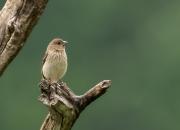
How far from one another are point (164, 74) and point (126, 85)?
5.07 feet

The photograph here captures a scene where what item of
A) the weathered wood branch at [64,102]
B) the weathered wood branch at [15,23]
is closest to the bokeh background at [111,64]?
the weathered wood branch at [15,23]

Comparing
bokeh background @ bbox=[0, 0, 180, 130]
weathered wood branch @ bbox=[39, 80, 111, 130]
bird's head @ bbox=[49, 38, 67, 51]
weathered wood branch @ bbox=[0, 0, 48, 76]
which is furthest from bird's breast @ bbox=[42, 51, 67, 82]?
bokeh background @ bbox=[0, 0, 180, 130]

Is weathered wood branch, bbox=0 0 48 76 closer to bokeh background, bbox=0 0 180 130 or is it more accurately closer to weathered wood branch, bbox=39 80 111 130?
weathered wood branch, bbox=39 80 111 130

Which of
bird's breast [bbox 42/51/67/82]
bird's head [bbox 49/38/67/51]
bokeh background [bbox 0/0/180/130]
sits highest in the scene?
bokeh background [bbox 0/0/180/130]

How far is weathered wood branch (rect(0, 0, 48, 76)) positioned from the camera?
47.4 feet

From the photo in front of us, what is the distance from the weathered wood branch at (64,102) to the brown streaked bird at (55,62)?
191cm

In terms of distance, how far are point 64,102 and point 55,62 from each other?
2613 mm

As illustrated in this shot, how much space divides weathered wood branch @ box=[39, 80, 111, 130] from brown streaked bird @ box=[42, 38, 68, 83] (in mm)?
1911

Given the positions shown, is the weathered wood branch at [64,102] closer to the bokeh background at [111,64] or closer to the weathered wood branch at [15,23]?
the weathered wood branch at [15,23]

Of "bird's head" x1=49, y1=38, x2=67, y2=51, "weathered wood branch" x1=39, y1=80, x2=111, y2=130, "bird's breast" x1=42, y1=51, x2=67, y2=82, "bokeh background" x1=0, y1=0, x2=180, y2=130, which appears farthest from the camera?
"bokeh background" x1=0, y1=0, x2=180, y2=130

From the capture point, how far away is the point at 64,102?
14242 mm

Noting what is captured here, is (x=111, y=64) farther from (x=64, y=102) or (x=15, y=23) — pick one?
(x=64, y=102)

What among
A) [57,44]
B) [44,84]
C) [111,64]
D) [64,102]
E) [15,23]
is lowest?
[64,102]

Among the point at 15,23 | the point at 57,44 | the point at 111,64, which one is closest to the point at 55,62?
the point at 57,44
